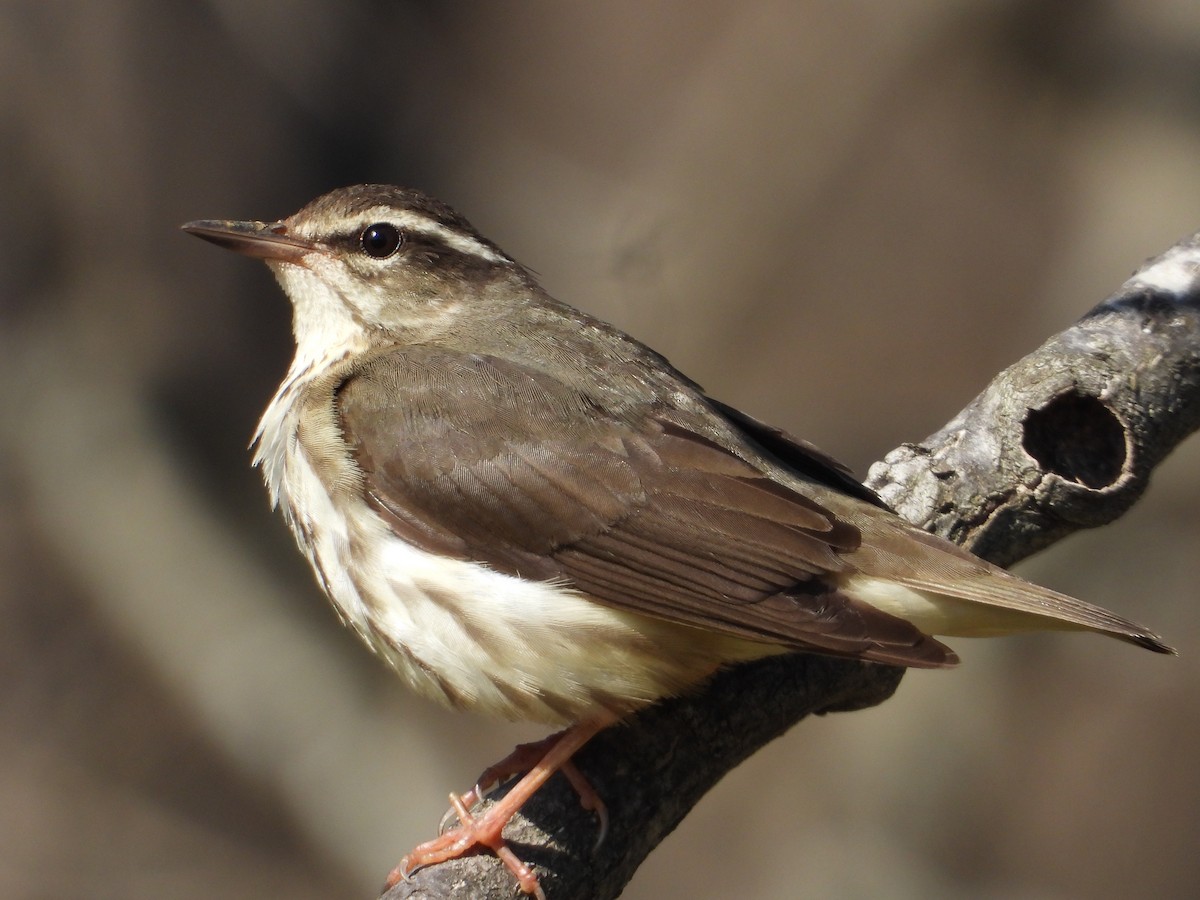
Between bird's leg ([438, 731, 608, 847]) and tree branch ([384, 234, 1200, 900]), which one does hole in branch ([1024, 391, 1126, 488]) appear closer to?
tree branch ([384, 234, 1200, 900])

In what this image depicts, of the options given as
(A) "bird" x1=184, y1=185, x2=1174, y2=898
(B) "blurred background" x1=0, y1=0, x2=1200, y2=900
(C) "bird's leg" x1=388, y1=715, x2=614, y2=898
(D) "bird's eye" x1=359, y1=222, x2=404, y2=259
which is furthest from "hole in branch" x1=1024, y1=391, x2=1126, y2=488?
(B) "blurred background" x1=0, y1=0, x2=1200, y2=900

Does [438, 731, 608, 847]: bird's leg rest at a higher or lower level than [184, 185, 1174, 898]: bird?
lower

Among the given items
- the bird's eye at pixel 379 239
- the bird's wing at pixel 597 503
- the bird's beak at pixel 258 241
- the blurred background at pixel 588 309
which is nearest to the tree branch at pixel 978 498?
the bird's wing at pixel 597 503

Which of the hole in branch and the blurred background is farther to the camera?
the blurred background

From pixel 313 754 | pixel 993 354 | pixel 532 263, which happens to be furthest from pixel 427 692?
pixel 993 354

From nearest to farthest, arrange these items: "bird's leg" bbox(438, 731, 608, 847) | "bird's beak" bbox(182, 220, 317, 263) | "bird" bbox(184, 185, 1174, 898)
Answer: "bird" bbox(184, 185, 1174, 898), "bird's leg" bbox(438, 731, 608, 847), "bird's beak" bbox(182, 220, 317, 263)

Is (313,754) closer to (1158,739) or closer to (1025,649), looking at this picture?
(1025,649)
